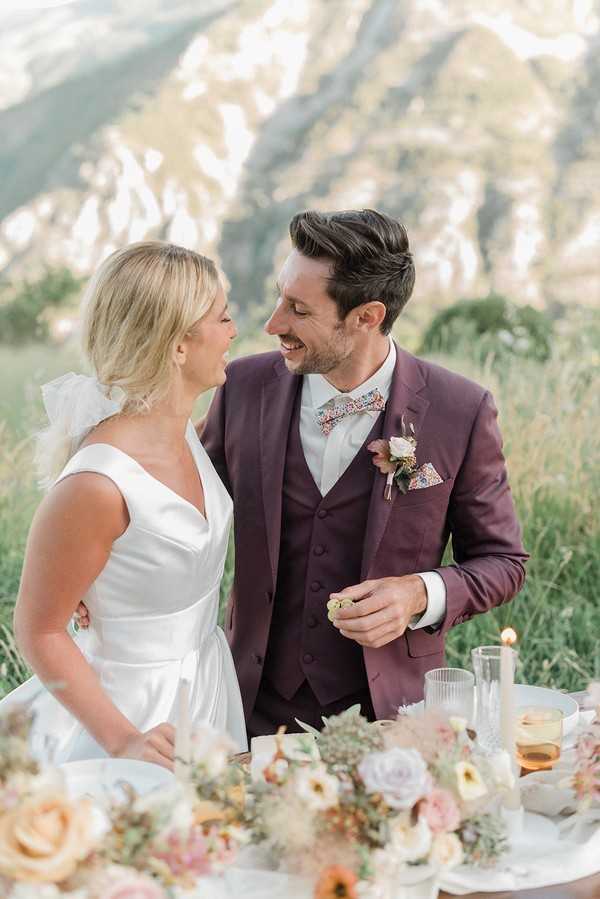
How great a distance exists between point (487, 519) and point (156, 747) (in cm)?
109

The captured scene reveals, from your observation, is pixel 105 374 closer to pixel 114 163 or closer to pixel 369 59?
pixel 114 163

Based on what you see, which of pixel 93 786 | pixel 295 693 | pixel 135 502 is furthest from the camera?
pixel 295 693

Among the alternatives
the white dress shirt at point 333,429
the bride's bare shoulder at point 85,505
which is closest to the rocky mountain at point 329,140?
the white dress shirt at point 333,429

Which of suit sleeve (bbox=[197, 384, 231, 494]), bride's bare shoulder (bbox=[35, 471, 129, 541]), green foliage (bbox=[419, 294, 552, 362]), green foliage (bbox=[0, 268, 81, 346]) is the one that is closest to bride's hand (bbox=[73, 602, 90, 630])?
bride's bare shoulder (bbox=[35, 471, 129, 541])

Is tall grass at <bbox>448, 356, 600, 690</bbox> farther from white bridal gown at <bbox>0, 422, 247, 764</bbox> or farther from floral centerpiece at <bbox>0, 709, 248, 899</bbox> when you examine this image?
floral centerpiece at <bbox>0, 709, 248, 899</bbox>

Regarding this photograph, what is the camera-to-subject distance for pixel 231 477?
2789 mm

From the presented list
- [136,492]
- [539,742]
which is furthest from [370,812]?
[136,492]

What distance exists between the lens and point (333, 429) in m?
2.70

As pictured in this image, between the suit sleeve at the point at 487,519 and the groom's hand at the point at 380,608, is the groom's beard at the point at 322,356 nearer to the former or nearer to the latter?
the suit sleeve at the point at 487,519

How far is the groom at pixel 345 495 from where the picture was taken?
2.64 m

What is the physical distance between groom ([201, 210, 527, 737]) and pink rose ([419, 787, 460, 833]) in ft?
3.77

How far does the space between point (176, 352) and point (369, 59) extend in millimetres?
36491

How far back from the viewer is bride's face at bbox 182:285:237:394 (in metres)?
2.31

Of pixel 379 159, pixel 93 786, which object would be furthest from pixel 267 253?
pixel 93 786
